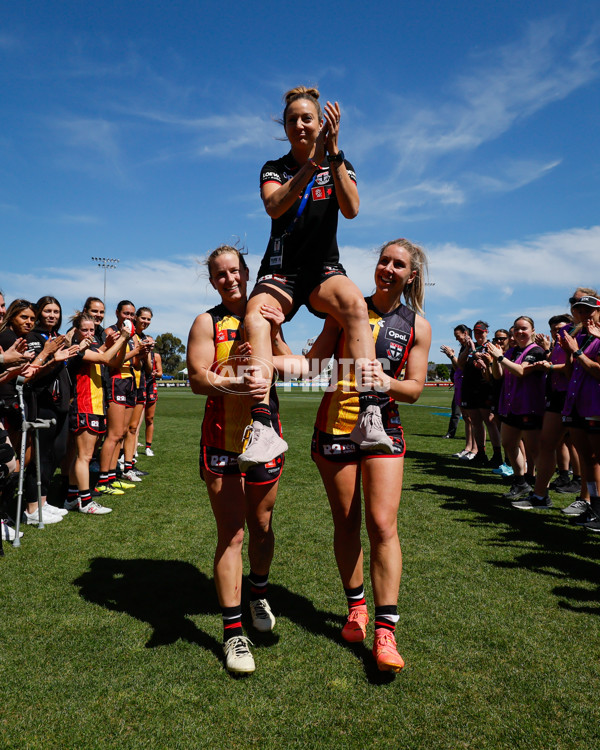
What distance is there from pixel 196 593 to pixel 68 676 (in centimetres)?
130

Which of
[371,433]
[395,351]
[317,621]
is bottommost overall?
[317,621]

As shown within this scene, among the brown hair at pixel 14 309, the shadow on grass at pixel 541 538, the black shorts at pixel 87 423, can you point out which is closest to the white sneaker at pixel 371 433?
the shadow on grass at pixel 541 538


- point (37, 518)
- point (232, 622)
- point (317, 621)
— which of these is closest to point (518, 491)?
point (317, 621)

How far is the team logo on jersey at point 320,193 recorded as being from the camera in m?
3.27

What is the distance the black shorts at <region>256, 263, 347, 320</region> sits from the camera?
330cm

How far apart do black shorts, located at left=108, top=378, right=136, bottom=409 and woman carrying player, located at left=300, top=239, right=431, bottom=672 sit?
505 centimetres

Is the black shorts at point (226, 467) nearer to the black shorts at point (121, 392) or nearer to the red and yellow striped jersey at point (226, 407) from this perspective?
the red and yellow striped jersey at point (226, 407)

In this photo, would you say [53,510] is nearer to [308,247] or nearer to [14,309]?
[14,309]

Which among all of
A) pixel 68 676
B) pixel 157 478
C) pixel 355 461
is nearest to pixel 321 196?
A: pixel 355 461

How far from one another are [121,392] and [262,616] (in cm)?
506

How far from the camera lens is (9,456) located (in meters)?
4.56

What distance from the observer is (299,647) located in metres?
3.23

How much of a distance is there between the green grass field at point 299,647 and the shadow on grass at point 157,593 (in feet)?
0.06

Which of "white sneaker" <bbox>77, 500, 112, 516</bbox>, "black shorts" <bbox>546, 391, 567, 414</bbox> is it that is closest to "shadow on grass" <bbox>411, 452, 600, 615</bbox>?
"black shorts" <bbox>546, 391, 567, 414</bbox>
